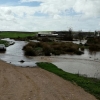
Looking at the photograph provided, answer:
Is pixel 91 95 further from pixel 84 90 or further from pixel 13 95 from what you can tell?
pixel 13 95

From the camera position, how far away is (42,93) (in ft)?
45.0

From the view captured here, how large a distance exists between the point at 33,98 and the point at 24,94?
110cm

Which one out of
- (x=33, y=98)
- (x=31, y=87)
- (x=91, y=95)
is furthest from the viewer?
(x=31, y=87)

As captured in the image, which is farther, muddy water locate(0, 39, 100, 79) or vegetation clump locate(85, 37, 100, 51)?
vegetation clump locate(85, 37, 100, 51)

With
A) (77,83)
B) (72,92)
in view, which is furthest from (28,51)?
(72,92)

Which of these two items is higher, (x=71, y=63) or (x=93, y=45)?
(x=93, y=45)

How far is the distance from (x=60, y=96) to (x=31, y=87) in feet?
9.57

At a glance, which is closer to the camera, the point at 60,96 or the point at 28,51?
the point at 60,96

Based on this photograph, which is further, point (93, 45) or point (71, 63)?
point (93, 45)

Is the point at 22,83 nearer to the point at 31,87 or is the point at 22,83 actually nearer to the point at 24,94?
the point at 31,87

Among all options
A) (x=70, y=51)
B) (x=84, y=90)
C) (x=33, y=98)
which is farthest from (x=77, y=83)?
(x=70, y=51)

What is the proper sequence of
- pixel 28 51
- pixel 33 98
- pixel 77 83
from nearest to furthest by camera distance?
pixel 33 98
pixel 77 83
pixel 28 51

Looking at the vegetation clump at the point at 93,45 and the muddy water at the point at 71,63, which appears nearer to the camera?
the muddy water at the point at 71,63

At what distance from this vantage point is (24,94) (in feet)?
43.5
